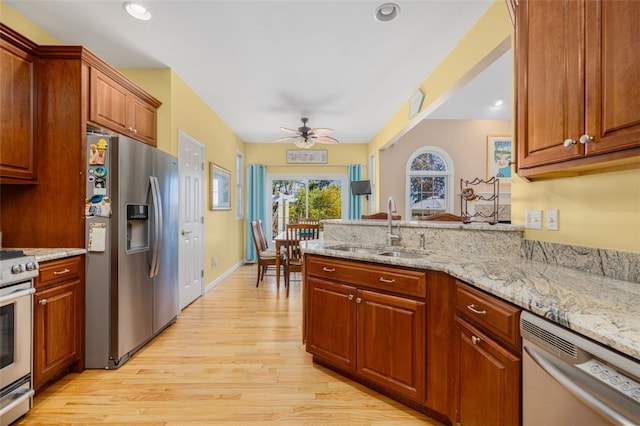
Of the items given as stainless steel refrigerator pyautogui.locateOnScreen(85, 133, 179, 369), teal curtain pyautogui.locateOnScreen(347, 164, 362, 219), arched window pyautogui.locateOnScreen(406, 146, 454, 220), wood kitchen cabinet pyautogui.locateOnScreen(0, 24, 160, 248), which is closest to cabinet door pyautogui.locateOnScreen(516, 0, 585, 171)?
stainless steel refrigerator pyautogui.locateOnScreen(85, 133, 179, 369)

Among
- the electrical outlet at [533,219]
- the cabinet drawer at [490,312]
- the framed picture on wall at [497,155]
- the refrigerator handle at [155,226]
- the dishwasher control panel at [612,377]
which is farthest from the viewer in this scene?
the framed picture on wall at [497,155]

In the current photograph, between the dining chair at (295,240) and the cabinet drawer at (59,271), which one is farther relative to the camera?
the dining chair at (295,240)

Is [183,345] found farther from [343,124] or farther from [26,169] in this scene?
[343,124]

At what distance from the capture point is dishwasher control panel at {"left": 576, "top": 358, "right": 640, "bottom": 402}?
672mm

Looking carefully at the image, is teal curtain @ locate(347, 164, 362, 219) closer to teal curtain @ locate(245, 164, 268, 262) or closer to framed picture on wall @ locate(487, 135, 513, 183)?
teal curtain @ locate(245, 164, 268, 262)

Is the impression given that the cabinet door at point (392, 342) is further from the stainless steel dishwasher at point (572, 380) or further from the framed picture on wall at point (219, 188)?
the framed picture on wall at point (219, 188)

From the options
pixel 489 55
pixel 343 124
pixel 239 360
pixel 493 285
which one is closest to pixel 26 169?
pixel 239 360

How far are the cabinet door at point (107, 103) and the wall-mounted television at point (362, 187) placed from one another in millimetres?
4263

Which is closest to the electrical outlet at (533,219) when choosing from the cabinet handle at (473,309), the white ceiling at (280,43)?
the cabinet handle at (473,309)

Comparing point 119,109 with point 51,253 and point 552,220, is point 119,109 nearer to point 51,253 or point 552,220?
point 51,253

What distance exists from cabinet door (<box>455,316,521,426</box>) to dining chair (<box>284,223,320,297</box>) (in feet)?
9.23

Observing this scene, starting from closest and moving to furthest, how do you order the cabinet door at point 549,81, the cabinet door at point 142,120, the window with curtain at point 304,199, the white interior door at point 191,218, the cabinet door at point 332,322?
the cabinet door at point 549,81 < the cabinet door at point 332,322 < the cabinet door at point 142,120 < the white interior door at point 191,218 < the window with curtain at point 304,199

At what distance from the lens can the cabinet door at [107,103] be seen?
2314 mm

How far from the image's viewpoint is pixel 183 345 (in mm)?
2580
